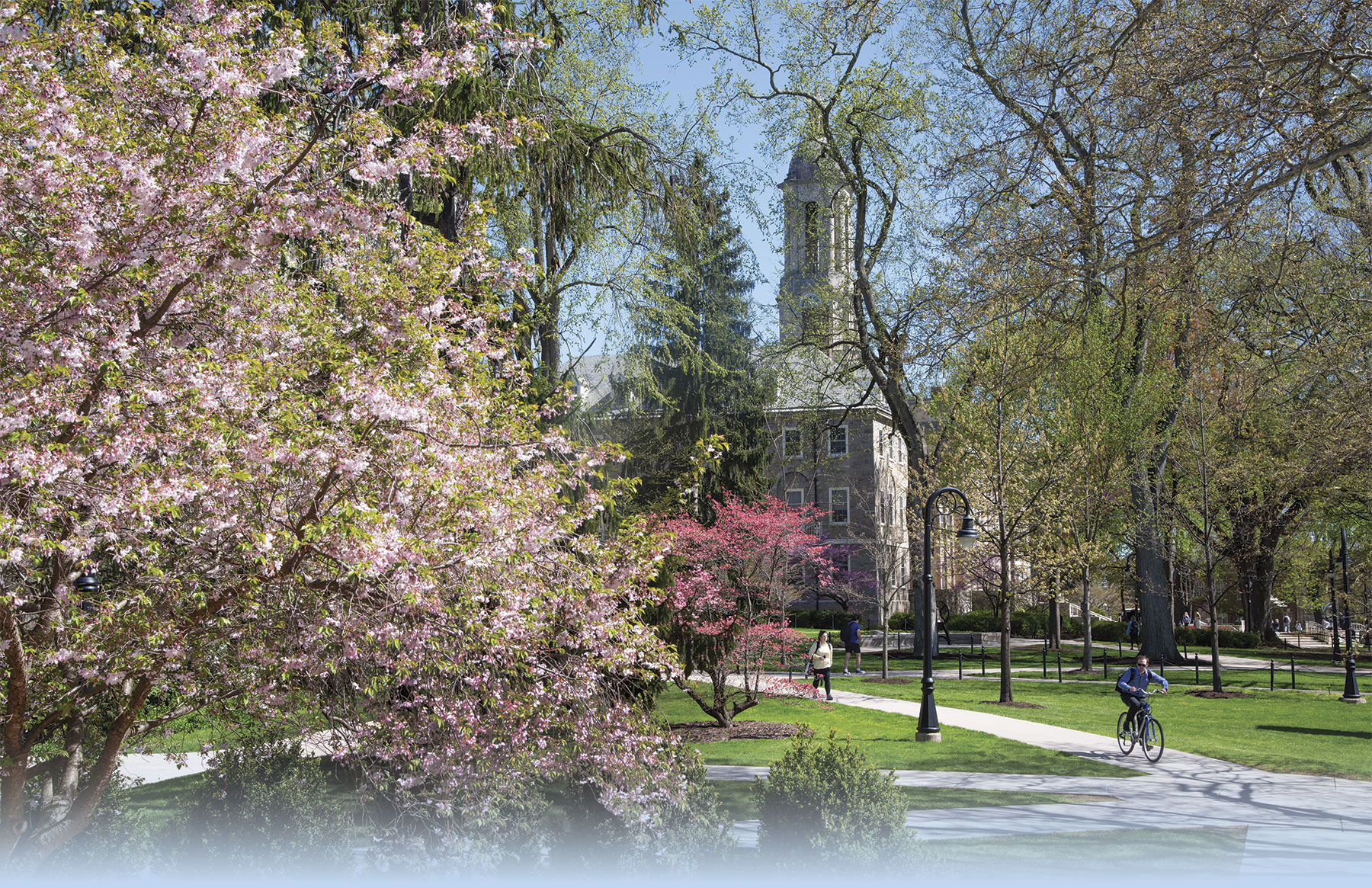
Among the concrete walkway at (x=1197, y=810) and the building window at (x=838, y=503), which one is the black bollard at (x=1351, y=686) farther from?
the building window at (x=838, y=503)

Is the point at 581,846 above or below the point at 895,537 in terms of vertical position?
below

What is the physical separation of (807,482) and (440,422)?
49164mm

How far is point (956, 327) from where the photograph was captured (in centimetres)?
1139

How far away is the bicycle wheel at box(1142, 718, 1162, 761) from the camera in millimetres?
13930

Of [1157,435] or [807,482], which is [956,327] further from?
[807,482]

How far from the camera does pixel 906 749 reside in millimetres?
14562

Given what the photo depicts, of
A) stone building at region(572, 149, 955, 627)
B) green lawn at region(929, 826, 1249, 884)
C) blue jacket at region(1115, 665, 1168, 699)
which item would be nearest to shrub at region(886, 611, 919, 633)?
stone building at region(572, 149, 955, 627)

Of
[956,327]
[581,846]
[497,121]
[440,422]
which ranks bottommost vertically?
[581,846]

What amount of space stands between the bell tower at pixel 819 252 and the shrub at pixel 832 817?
26894mm

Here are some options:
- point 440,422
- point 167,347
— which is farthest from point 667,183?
point 167,347

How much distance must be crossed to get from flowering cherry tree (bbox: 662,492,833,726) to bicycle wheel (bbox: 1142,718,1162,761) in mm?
6091

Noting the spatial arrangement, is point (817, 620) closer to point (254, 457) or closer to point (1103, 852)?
point (1103, 852)

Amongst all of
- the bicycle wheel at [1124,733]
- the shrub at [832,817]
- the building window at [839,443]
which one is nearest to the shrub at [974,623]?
the building window at [839,443]

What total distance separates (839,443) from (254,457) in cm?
5150
